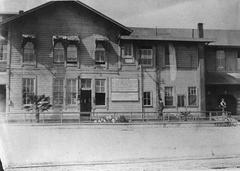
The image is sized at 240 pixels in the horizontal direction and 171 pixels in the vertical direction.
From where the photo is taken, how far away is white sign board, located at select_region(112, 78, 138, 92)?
4.63 m

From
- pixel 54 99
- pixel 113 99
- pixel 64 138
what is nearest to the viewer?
pixel 64 138

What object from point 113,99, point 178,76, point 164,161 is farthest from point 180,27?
point 164,161

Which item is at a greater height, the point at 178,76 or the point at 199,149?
the point at 178,76

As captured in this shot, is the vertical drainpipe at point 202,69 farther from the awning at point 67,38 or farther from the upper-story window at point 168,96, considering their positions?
the awning at point 67,38

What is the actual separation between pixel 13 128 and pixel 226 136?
247cm

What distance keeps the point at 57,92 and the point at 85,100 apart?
0.46 m

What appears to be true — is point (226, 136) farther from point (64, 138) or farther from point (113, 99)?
point (64, 138)

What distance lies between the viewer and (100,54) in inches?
194

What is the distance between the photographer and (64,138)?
11.7 ft

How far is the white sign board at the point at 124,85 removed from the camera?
4.63 meters

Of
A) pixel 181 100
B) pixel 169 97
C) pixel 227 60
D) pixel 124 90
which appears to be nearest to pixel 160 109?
pixel 169 97

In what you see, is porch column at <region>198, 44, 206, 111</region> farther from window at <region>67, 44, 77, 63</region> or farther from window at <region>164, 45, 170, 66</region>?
window at <region>67, 44, 77, 63</region>

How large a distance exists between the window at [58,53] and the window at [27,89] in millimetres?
420

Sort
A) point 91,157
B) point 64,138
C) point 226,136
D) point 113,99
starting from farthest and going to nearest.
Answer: point 113,99 → point 226,136 → point 64,138 → point 91,157
